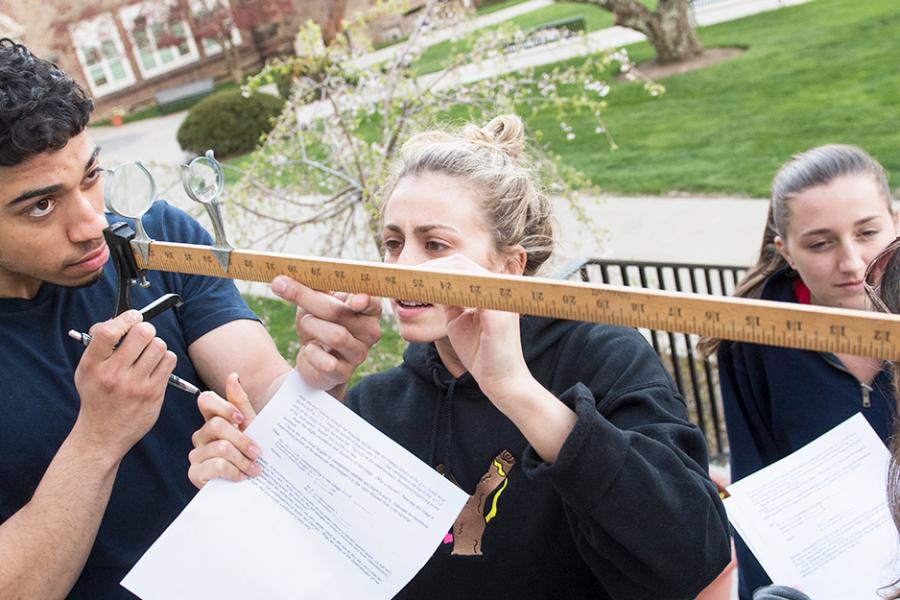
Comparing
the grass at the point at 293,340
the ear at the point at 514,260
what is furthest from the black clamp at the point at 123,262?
the grass at the point at 293,340

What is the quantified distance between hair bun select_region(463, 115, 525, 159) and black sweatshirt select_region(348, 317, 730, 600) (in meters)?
0.53

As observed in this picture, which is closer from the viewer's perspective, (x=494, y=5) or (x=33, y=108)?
(x=33, y=108)

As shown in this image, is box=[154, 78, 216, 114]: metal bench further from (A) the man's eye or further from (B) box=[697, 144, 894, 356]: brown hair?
(A) the man's eye

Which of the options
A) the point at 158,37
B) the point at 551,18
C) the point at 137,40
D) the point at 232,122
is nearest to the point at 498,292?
the point at 232,122

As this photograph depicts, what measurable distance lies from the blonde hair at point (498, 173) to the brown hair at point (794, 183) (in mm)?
830

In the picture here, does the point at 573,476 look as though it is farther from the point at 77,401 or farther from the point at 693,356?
the point at 693,356

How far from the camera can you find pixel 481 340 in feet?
5.80

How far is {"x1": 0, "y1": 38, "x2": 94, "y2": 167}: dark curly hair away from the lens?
2.02m

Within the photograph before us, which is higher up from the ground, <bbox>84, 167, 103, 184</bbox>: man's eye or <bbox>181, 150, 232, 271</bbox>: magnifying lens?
<bbox>84, 167, 103, 184</bbox>: man's eye

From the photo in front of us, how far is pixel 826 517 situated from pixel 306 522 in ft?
3.99

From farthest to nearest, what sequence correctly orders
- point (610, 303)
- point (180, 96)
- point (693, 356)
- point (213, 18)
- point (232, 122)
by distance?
point (180, 96) < point (213, 18) < point (232, 122) < point (693, 356) < point (610, 303)

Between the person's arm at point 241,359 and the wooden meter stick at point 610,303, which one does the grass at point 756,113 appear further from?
the wooden meter stick at point 610,303

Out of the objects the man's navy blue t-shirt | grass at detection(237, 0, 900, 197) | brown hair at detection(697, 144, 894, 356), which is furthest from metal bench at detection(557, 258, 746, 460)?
grass at detection(237, 0, 900, 197)

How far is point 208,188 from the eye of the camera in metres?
2.06
